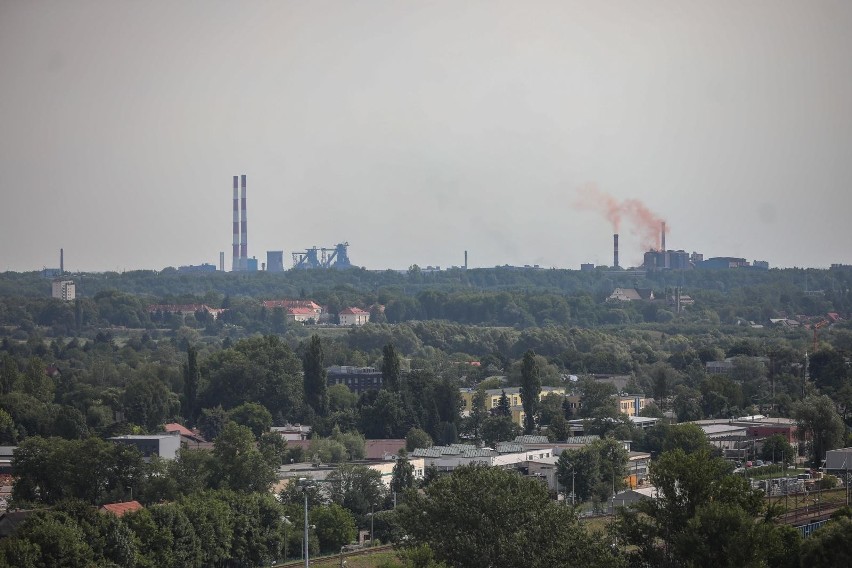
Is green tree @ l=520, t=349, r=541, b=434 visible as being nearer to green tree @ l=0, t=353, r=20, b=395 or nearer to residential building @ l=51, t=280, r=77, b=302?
green tree @ l=0, t=353, r=20, b=395

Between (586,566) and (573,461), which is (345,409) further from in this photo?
(586,566)

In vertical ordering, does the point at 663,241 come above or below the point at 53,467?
above

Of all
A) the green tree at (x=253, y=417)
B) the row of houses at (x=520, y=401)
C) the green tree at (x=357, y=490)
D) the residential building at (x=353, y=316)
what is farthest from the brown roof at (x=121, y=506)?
the residential building at (x=353, y=316)

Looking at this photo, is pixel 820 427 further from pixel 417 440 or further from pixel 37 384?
pixel 37 384

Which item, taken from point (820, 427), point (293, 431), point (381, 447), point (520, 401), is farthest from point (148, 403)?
point (820, 427)

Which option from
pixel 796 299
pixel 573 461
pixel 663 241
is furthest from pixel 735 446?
pixel 663 241

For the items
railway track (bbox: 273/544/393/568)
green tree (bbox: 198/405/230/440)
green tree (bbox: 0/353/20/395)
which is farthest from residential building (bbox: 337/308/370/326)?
railway track (bbox: 273/544/393/568)
